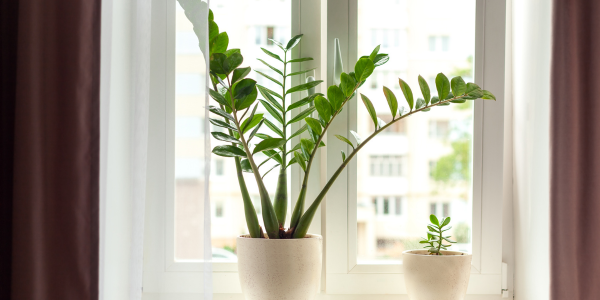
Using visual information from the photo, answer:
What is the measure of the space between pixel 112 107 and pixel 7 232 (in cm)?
30

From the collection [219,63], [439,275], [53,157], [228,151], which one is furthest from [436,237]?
[53,157]

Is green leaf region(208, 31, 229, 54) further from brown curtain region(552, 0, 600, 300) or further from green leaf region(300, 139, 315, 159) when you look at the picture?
brown curtain region(552, 0, 600, 300)

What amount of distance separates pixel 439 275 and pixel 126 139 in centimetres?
79

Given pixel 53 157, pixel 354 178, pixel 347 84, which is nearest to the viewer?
pixel 53 157

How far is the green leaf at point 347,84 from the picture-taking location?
3.35ft

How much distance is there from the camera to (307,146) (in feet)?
3.67

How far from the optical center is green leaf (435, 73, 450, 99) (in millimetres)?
1052

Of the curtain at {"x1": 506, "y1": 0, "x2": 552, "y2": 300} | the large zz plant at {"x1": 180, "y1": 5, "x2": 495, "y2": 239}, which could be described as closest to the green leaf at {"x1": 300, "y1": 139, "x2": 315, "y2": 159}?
the large zz plant at {"x1": 180, "y1": 5, "x2": 495, "y2": 239}

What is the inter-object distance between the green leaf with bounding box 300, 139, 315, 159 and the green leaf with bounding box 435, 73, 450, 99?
1.09 feet

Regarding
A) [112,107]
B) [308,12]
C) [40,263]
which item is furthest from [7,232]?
[308,12]

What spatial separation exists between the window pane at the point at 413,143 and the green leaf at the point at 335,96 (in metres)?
0.28

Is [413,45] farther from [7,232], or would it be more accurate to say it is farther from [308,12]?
[7,232]

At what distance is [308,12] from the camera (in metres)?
1.33

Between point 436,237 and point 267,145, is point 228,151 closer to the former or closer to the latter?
point 267,145
